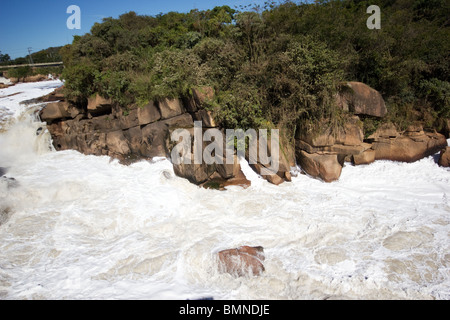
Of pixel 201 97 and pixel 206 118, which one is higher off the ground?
pixel 201 97

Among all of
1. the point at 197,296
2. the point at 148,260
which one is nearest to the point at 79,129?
the point at 148,260

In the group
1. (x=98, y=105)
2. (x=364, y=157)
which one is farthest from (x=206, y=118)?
(x=364, y=157)

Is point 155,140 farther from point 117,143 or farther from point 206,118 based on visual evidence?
point 206,118

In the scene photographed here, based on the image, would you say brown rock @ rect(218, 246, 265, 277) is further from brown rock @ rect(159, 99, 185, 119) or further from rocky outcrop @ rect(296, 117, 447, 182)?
brown rock @ rect(159, 99, 185, 119)

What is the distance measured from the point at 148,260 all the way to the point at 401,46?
10.7 meters

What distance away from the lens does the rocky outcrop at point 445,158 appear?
8.20m

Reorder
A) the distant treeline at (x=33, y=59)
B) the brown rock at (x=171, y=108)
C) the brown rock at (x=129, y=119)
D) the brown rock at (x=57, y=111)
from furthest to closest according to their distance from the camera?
the distant treeline at (x=33, y=59) → the brown rock at (x=57, y=111) → the brown rock at (x=129, y=119) → the brown rock at (x=171, y=108)

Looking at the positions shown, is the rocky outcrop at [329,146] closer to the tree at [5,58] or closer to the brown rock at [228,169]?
the brown rock at [228,169]

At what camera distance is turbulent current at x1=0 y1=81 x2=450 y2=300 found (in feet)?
15.4

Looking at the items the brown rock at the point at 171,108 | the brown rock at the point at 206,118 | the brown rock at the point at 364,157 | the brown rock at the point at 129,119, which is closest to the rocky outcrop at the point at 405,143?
the brown rock at the point at 364,157

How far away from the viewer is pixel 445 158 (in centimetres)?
822

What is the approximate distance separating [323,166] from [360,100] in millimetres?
2531
